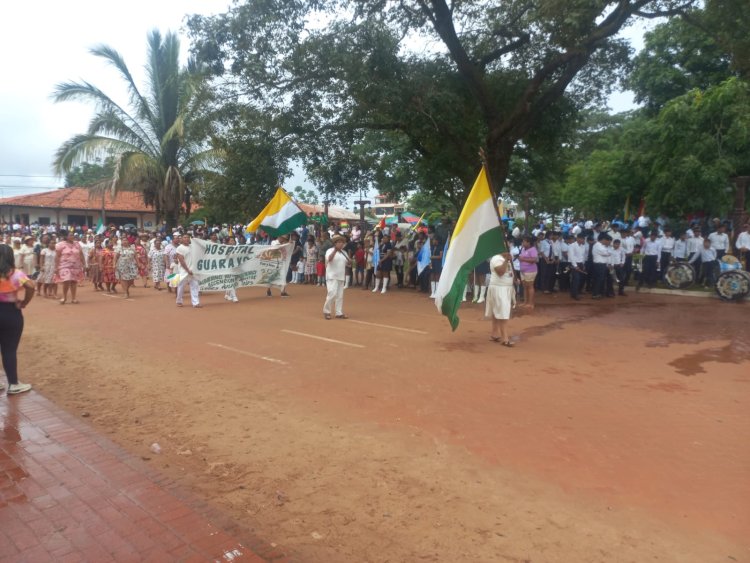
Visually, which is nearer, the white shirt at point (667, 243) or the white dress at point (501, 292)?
the white dress at point (501, 292)

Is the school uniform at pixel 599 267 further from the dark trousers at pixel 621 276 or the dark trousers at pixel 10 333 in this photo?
the dark trousers at pixel 10 333

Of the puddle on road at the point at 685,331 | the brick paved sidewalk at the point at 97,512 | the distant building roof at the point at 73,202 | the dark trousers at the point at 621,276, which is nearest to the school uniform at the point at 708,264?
the dark trousers at the point at 621,276

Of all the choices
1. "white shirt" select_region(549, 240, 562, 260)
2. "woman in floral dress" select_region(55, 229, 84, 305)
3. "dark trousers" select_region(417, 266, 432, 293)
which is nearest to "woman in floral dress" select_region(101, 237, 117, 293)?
"woman in floral dress" select_region(55, 229, 84, 305)

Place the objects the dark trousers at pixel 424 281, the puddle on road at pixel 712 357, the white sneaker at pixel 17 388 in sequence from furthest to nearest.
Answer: the dark trousers at pixel 424 281 → the puddle on road at pixel 712 357 → the white sneaker at pixel 17 388

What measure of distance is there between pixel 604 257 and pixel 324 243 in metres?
8.39

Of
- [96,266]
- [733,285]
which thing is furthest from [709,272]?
[96,266]

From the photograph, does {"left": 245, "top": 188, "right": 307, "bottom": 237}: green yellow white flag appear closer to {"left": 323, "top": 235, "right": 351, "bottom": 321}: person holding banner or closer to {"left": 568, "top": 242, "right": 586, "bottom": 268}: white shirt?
{"left": 323, "top": 235, "right": 351, "bottom": 321}: person holding banner

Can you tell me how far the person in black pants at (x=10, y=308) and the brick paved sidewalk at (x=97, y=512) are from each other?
1.49 m

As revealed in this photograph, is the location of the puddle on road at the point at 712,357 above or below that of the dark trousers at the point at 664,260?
below

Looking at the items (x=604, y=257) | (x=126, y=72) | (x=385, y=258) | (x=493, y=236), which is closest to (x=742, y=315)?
(x=604, y=257)

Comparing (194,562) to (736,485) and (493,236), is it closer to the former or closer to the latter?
(736,485)

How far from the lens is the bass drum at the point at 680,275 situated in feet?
50.1

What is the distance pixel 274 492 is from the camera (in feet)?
13.2

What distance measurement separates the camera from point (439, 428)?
5.22 metres
